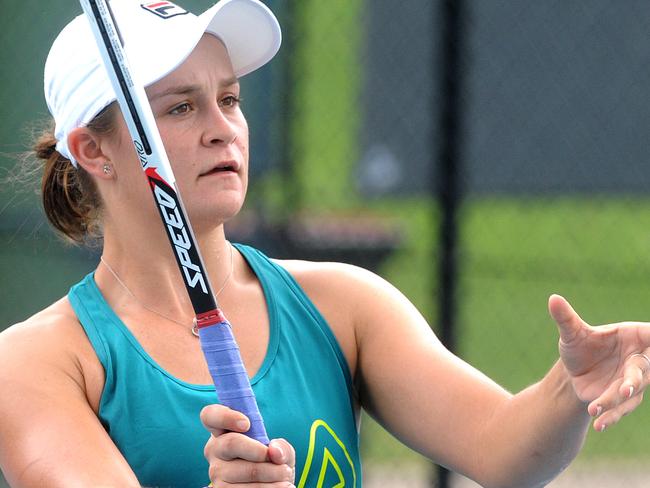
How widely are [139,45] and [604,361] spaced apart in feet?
3.01

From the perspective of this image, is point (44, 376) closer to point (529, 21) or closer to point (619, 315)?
point (529, 21)

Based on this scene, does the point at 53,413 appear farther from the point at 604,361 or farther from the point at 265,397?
the point at 604,361

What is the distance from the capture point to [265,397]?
2.15 m

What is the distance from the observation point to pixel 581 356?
1.87 m

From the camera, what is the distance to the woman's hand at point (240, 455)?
179cm

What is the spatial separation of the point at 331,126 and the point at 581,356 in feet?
18.9

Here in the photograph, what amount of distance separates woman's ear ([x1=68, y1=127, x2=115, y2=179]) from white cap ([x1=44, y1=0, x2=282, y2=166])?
15mm

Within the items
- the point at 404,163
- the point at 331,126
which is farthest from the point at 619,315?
the point at 331,126

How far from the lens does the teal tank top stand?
2086 millimetres

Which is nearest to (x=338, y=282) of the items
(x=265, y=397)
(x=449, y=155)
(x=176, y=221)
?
(x=265, y=397)

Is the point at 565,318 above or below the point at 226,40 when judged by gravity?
below

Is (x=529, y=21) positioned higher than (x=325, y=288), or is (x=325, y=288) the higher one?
(x=529, y=21)

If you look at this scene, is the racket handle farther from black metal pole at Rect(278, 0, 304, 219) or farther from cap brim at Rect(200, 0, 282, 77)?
black metal pole at Rect(278, 0, 304, 219)

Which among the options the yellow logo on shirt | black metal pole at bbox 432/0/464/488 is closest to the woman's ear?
the yellow logo on shirt
